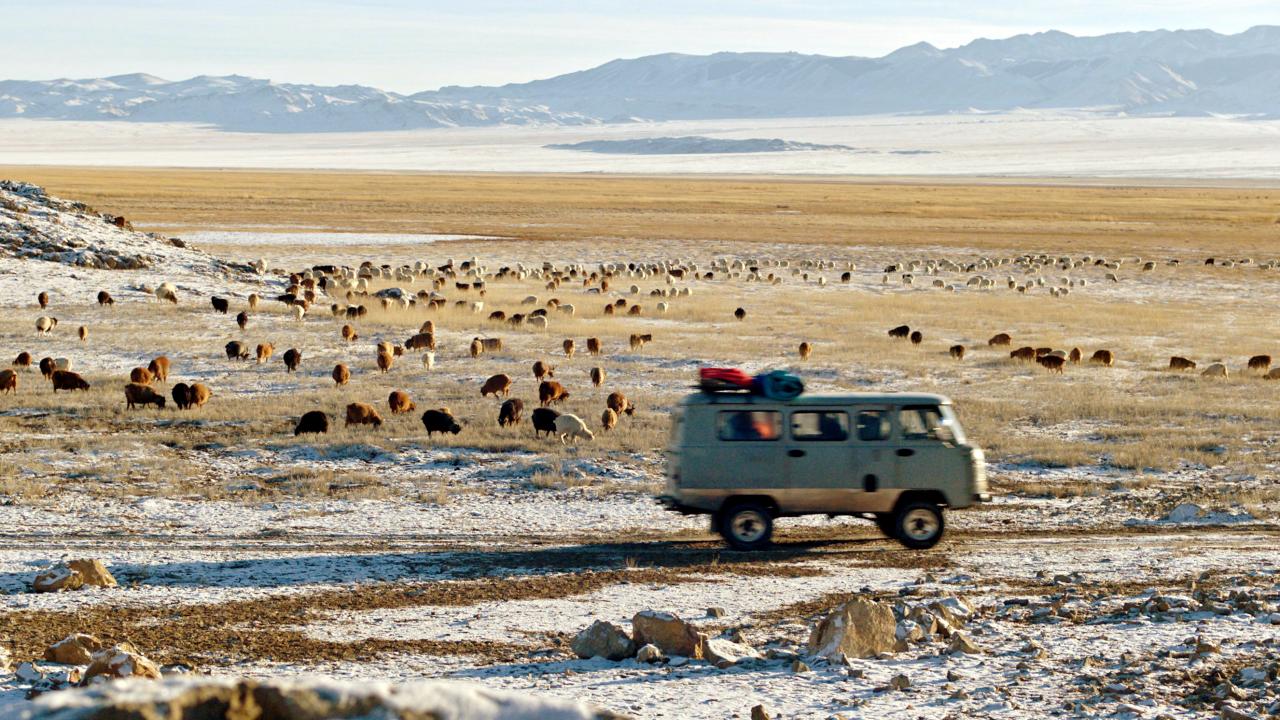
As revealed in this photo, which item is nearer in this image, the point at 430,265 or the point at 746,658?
the point at 746,658

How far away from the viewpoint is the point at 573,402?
2297 cm

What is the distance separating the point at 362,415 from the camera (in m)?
20.2

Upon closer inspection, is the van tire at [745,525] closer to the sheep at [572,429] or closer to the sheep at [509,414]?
the sheep at [572,429]

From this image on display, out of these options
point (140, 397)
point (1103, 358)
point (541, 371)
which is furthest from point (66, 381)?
point (1103, 358)

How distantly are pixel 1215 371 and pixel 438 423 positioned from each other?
645 inches

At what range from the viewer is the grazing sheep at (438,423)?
64.7 feet

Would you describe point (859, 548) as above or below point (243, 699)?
below

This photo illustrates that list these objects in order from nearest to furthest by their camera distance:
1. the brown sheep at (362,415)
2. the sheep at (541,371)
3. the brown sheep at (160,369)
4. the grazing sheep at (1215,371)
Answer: the brown sheep at (362,415) < the brown sheep at (160,369) < the sheep at (541,371) < the grazing sheep at (1215,371)

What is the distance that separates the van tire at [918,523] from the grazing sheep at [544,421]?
7.25m

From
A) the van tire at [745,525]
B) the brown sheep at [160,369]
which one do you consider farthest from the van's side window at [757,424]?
the brown sheep at [160,369]

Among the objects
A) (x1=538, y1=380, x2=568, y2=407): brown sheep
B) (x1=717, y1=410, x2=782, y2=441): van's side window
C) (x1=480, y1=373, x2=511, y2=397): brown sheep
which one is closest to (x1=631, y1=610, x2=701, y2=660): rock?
(x1=717, y1=410, x2=782, y2=441): van's side window

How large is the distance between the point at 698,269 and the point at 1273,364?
96.6ft

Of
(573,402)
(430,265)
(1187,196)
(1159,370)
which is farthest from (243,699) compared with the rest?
(1187,196)

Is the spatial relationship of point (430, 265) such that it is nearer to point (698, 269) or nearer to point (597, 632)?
point (698, 269)
